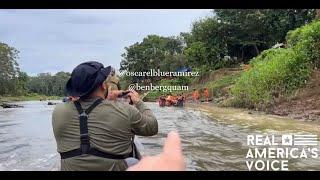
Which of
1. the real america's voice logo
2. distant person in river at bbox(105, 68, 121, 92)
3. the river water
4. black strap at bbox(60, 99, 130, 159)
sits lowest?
the river water

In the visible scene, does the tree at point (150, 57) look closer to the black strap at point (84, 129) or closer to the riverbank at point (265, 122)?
the black strap at point (84, 129)

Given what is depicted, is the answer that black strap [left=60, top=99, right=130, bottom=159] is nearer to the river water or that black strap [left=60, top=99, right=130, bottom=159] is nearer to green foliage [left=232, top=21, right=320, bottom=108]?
the river water

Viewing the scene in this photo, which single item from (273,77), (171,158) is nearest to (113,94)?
(171,158)

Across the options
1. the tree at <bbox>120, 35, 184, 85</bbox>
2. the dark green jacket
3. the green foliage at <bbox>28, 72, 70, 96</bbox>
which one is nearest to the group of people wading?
the tree at <bbox>120, 35, 184, 85</bbox>

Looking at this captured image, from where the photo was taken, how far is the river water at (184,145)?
175 inches

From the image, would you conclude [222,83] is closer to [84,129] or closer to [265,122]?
[265,122]

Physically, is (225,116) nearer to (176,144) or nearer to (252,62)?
(252,62)

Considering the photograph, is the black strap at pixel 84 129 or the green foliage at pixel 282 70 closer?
the black strap at pixel 84 129

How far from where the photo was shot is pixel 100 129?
7.30ft

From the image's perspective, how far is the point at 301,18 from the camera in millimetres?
13438

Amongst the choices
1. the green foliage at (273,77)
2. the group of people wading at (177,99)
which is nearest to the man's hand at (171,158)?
the group of people wading at (177,99)

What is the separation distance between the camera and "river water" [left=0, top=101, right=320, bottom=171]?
445 cm

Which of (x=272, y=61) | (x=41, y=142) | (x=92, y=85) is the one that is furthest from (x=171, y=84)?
(x=272, y=61)

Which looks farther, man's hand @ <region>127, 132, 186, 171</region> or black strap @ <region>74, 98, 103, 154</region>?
black strap @ <region>74, 98, 103, 154</region>
